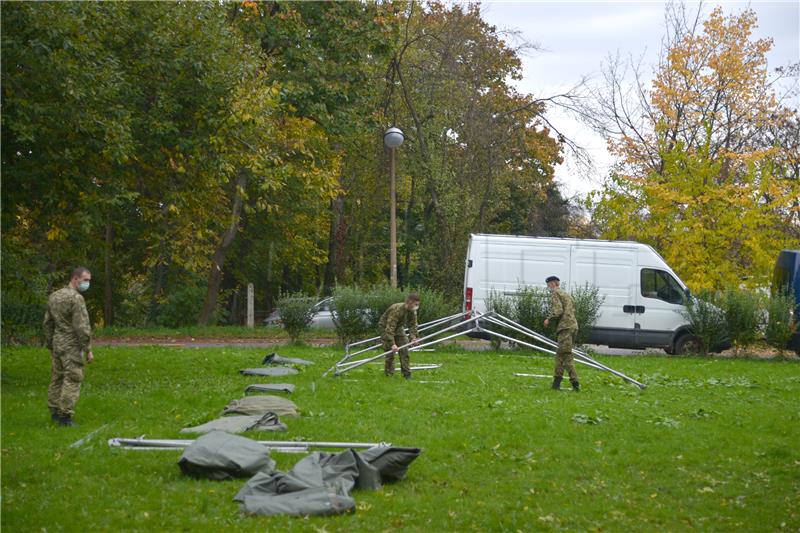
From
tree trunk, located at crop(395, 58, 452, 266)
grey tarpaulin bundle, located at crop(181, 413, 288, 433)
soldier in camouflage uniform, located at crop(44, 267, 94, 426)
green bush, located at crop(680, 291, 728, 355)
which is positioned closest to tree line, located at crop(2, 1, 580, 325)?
tree trunk, located at crop(395, 58, 452, 266)

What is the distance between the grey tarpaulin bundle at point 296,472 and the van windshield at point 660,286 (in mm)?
16526

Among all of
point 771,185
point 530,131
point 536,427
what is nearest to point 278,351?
point 536,427

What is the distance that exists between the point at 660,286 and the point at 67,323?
647 inches

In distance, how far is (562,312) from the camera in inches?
615

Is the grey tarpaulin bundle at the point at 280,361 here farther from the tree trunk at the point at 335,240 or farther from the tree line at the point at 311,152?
the tree trunk at the point at 335,240

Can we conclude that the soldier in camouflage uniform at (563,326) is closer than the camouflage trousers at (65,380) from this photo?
No

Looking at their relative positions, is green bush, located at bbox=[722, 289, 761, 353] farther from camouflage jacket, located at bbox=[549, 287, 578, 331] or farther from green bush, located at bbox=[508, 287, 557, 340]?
camouflage jacket, located at bbox=[549, 287, 578, 331]

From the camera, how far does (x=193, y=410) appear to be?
13109 millimetres

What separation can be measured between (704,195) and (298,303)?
1233 centimetres

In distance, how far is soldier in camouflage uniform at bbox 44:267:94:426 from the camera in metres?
11.7

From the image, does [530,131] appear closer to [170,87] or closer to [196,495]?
[170,87]

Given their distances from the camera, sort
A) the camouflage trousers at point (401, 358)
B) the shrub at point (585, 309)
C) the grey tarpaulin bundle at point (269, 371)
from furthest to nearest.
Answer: the shrub at point (585, 309), the grey tarpaulin bundle at point (269, 371), the camouflage trousers at point (401, 358)

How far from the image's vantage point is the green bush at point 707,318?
24.0m

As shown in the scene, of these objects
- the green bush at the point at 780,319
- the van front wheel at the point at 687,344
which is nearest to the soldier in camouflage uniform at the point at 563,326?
the van front wheel at the point at 687,344
